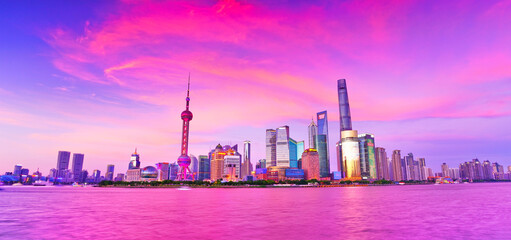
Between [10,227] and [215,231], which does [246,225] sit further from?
[10,227]

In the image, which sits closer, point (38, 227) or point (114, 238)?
point (114, 238)

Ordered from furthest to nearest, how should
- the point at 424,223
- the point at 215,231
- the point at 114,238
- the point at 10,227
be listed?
the point at 424,223 < the point at 10,227 < the point at 215,231 < the point at 114,238

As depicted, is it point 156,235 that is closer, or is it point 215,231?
point 156,235

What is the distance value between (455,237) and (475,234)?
3830 mm

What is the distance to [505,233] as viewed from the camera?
34.7 metres

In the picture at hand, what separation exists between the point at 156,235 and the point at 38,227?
60.4 feet

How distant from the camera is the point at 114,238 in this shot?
108 ft

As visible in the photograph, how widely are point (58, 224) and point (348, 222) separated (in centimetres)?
4084

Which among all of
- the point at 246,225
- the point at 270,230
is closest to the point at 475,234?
the point at 270,230

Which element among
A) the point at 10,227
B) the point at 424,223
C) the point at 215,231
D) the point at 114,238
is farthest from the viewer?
the point at 424,223

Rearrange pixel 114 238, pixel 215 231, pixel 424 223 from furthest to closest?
pixel 424 223, pixel 215 231, pixel 114 238

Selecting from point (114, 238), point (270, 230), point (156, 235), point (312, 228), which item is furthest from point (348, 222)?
point (114, 238)

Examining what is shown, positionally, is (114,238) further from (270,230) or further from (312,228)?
(312,228)

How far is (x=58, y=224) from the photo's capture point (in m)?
42.8
